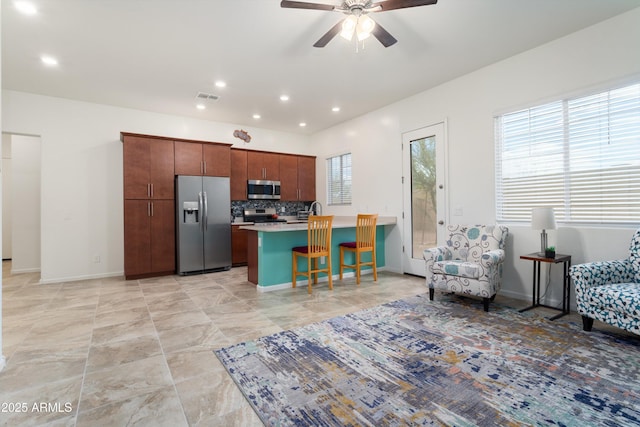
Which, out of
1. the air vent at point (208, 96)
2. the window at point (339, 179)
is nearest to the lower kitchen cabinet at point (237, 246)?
the window at point (339, 179)

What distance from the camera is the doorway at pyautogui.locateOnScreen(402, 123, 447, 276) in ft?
14.9

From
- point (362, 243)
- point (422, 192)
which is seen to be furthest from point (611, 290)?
point (362, 243)

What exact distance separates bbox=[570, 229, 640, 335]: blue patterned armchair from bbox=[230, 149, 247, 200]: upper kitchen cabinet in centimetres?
536

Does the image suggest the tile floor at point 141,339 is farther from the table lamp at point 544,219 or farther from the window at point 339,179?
the window at point 339,179

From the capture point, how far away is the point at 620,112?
301 centimetres

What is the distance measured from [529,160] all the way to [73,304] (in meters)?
Result: 5.70

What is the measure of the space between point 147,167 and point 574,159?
5.88 m

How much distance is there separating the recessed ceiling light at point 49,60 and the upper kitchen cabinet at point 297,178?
3.96 m

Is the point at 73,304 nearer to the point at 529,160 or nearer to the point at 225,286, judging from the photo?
the point at 225,286

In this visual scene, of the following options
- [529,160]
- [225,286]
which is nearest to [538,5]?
[529,160]

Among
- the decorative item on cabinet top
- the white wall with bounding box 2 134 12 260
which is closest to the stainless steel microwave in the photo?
the decorative item on cabinet top

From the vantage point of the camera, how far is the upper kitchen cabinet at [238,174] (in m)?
6.25

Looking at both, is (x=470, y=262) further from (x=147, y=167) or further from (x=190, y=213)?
(x=147, y=167)

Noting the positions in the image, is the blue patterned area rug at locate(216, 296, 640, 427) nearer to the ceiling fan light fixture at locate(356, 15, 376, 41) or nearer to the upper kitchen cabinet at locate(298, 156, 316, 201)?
the ceiling fan light fixture at locate(356, 15, 376, 41)
